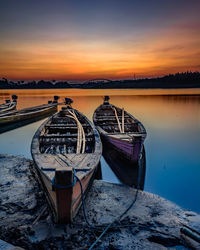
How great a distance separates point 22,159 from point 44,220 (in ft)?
12.5

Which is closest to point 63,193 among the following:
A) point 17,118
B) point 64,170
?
point 64,170

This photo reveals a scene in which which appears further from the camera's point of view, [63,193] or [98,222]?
[98,222]

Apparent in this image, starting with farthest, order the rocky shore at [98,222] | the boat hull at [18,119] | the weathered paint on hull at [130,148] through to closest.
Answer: the boat hull at [18,119] < the weathered paint on hull at [130,148] < the rocky shore at [98,222]

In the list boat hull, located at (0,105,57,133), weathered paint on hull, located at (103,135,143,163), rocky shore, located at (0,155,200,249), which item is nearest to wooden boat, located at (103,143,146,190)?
weathered paint on hull, located at (103,135,143,163)

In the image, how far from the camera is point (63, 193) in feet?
9.62

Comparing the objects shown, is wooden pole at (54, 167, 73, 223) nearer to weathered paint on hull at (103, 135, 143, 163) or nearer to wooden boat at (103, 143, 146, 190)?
wooden boat at (103, 143, 146, 190)

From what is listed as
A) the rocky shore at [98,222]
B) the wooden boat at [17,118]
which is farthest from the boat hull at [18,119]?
the rocky shore at [98,222]

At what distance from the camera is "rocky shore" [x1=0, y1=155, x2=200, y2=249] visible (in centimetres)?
306

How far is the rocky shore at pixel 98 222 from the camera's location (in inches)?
121

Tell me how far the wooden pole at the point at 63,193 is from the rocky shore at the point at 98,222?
34 centimetres

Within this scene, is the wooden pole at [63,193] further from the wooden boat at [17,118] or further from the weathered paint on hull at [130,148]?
the wooden boat at [17,118]

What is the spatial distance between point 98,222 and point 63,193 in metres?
1.31

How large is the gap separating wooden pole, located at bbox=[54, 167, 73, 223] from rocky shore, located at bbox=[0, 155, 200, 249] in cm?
34

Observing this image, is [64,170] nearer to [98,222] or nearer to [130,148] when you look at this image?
[98,222]
